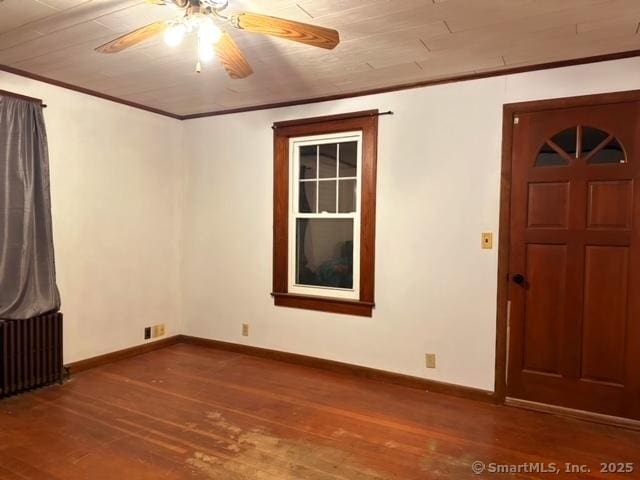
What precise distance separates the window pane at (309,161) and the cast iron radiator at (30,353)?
95.6 inches

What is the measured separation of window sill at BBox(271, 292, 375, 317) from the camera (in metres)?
3.76

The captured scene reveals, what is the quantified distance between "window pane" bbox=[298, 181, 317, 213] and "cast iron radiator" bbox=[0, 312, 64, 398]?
2257mm

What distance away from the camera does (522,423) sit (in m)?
2.92

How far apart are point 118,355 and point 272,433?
2.14m

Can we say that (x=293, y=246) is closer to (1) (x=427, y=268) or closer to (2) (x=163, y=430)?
(1) (x=427, y=268)

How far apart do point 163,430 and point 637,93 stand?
376cm

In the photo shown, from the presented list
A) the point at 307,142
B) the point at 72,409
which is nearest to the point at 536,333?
the point at 307,142

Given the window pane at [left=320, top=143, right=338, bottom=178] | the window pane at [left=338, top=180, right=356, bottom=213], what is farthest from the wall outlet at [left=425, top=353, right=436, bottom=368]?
the window pane at [left=320, top=143, right=338, bottom=178]

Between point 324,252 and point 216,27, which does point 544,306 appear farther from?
point 216,27

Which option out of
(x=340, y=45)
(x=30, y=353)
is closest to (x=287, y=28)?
(x=340, y=45)

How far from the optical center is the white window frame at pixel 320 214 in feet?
12.5

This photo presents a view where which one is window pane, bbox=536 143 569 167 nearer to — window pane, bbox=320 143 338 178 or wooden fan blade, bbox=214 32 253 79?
window pane, bbox=320 143 338 178

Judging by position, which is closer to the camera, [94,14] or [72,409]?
[94,14]

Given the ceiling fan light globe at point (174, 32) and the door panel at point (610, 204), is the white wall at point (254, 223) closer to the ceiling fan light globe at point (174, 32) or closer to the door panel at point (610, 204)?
the door panel at point (610, 204)
